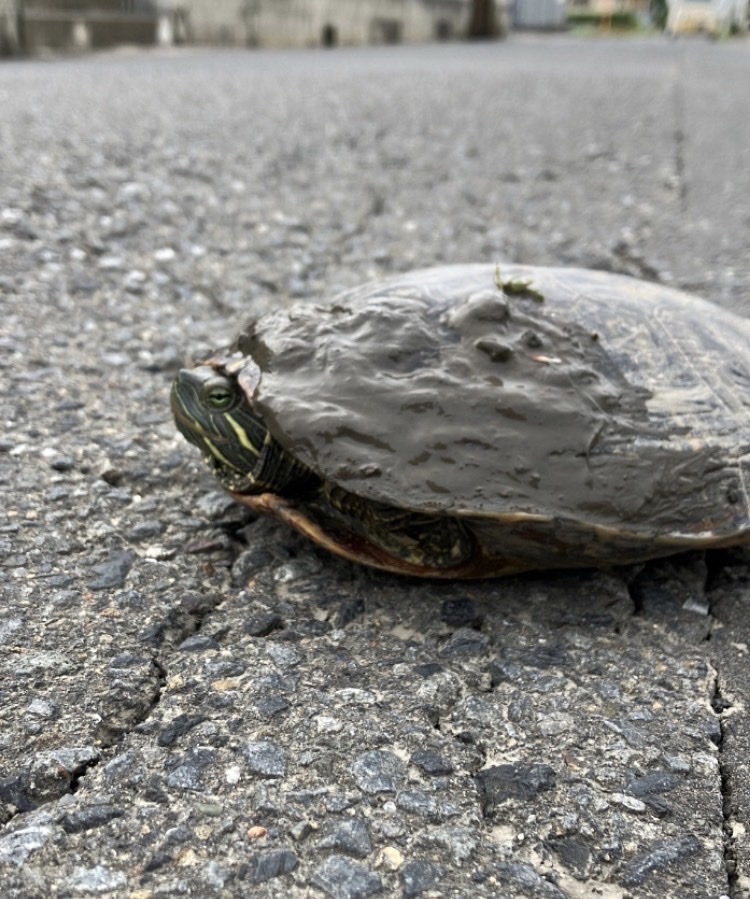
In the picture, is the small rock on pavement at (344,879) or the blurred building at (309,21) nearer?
the small rock on pavement at (344,879)

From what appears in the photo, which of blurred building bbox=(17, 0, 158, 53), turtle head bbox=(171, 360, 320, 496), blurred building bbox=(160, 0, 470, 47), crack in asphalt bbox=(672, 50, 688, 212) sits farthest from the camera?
blurred building bbox=(160, 0, 470, 47)

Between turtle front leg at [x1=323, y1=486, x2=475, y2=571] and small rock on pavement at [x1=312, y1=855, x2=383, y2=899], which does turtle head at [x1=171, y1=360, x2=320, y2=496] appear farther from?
small rock on pavement at [x1=312, y1=855, x2=383, y2=899]

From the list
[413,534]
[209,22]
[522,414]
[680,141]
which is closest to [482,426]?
[522,414]

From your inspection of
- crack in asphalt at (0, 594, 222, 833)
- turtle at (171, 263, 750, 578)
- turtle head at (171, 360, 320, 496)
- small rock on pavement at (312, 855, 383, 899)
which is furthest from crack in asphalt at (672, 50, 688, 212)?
small rock on pavement at (312, 855, 383, 899)

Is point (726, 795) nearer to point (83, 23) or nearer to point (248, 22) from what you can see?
point (83, 23)

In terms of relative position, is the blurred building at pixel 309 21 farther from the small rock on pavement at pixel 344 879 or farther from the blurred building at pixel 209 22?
the small rock on pavement at pixel 344 879

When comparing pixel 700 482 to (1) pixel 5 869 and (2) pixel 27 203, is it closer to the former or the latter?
(1) pixel 5 869

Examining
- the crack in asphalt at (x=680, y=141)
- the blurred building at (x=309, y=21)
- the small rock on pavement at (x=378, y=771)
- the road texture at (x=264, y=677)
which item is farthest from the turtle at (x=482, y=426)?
the blurred building at (x=309, y=21)
